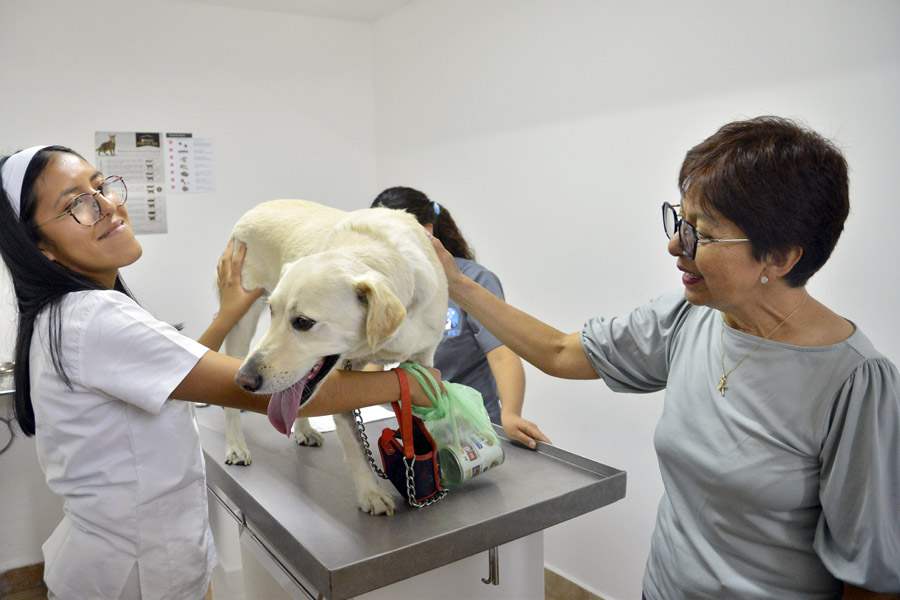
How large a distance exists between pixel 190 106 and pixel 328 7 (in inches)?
37.9

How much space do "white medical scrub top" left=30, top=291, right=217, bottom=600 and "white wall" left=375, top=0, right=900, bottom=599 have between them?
1.78 m

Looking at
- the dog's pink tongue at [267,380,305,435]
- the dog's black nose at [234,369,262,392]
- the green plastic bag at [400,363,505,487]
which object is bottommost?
the green plastic bag at [400,363,505,487]

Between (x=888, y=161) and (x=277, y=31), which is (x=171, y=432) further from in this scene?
(x=277, y=31)

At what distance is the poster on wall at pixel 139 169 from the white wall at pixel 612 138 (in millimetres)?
1405

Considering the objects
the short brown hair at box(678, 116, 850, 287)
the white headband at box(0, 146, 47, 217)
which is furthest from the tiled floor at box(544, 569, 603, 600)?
the white headband at box(0, 146, 47, 217)

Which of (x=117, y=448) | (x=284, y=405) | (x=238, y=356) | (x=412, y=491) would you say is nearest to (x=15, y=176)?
(x=117, y=448)

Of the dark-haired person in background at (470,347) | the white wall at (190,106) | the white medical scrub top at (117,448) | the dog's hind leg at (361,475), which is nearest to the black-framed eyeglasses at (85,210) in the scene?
the white medical scrub top at (117,448)

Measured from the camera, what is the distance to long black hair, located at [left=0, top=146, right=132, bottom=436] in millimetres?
1130

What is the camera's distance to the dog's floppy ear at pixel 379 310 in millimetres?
1162

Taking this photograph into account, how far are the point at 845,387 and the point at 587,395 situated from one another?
1.76 metres

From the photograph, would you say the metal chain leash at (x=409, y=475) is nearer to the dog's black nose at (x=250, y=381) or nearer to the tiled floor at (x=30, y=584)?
the dog's black nose at (x=250, y=381)

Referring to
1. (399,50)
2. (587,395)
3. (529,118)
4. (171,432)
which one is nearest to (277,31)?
(399,50)

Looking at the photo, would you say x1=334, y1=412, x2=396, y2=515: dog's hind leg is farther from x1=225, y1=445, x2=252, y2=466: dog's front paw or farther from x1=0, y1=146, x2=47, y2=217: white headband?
x1=0, y1=146, x2=47, y2=217: white headband

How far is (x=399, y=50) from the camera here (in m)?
3.79
